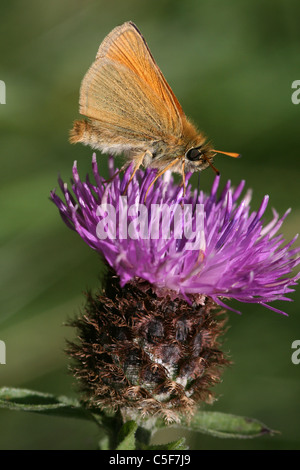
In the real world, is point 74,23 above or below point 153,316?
above

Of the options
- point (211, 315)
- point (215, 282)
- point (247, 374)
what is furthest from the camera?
point (247, 374)

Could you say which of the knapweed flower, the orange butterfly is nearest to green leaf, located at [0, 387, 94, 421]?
the knapweed flower

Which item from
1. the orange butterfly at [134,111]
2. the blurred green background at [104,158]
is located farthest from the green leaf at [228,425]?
the orange butterfly at [134,111]

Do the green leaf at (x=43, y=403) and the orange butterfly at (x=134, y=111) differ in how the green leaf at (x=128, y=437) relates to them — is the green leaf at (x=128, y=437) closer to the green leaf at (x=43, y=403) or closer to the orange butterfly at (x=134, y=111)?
the green leaf at (x=43, y=403)

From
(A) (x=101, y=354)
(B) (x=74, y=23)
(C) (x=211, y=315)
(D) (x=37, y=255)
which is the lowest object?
(A) (x=101, y=354)

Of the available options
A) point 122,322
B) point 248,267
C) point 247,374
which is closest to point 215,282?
point 248,267

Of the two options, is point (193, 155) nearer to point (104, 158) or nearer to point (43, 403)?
point (43, 403)

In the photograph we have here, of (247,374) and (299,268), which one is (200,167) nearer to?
(247,374)

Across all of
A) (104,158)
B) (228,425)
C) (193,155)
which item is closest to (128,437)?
(228,425)

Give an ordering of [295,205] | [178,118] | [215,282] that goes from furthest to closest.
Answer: [295,205], [178,118], [215,282]
